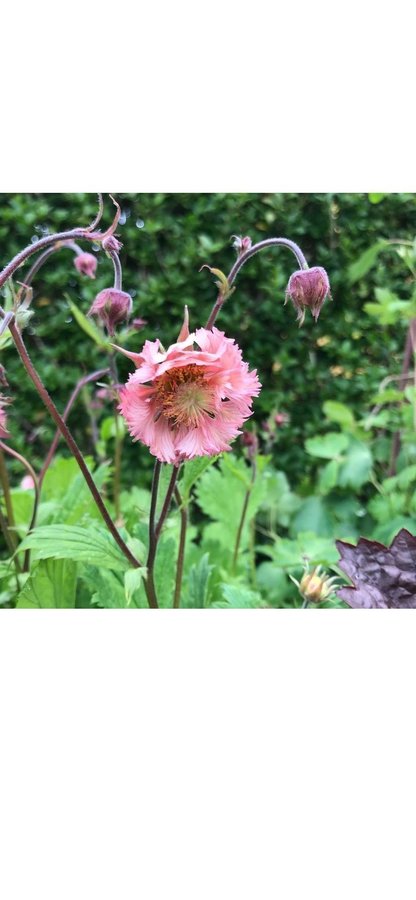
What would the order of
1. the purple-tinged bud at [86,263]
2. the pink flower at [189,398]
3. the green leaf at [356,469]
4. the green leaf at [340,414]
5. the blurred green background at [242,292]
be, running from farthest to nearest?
the blurred green background at [242,292]
the green leaf at [340,414]
the green leaf at [356,469]
the purple-tinged bud at [86,263]
the pink flower at [189,398]

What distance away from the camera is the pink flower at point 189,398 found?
589mm

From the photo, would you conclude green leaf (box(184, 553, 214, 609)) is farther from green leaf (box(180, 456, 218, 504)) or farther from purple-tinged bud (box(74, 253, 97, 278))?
purple-tinged bud (box(74, 253, 97, 278))

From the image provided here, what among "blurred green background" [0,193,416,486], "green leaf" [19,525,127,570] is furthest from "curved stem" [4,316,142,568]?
"blurred green background" [0,193,416,486]

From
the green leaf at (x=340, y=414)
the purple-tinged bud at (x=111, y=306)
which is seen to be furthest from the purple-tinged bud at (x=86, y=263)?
the green leaf at (x=340, y=414)

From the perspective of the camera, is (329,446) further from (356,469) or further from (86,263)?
(86,263)

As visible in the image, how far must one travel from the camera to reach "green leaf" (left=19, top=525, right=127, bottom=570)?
2.25ft

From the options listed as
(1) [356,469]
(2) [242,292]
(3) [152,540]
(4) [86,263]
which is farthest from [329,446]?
(3) [152,540]

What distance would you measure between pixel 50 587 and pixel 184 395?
33 cm

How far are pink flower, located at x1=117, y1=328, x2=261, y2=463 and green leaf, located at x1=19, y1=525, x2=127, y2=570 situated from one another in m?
0.14

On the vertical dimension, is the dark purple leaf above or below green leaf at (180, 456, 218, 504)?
below

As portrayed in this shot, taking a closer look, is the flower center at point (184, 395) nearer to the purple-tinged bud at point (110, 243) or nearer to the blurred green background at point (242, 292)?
the purple-tinged bud at point (110, 243)

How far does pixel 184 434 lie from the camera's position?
618 mm

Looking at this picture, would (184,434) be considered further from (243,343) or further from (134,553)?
(243,343)

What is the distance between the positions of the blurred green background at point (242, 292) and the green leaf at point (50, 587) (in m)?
1.23
